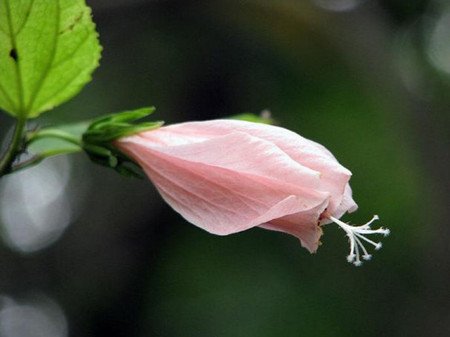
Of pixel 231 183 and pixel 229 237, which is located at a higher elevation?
pixel 231 183

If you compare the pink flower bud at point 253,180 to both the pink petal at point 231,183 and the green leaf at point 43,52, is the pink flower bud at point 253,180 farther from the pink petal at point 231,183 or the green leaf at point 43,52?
the green leaf at point 43,52

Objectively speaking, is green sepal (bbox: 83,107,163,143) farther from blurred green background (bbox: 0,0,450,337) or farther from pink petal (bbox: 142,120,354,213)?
blurred green background (bbox: 0,0,450,337)

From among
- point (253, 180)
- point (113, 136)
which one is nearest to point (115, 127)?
point (113, 136)

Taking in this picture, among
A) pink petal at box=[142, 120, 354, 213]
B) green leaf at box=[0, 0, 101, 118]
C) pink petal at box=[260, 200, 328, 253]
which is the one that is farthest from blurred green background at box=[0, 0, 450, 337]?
pink petal at box=[260, 200, 328, 253]

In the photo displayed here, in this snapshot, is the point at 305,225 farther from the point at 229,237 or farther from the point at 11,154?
the point at 229,237

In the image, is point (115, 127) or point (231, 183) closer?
point (231, 183)

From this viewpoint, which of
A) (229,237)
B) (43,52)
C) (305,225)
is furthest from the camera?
(229,237)

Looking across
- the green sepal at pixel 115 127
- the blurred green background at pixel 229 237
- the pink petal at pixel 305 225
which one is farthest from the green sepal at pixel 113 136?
the blurred green background at pixel 229 237
